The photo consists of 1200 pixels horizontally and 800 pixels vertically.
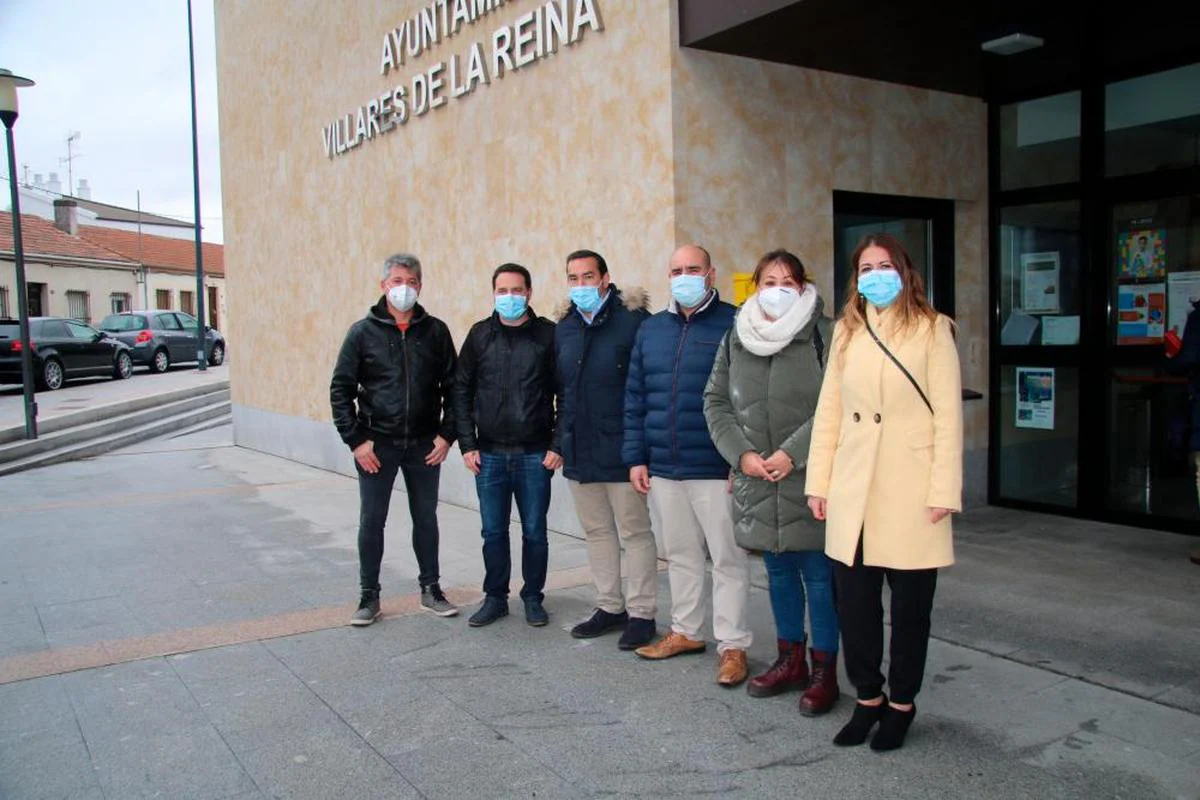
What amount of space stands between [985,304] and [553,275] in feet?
11.3

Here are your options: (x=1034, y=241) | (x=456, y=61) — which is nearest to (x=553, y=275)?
(x=456, y=61)

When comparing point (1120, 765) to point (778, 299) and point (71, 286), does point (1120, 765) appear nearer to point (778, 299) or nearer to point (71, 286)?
point (778, 299)

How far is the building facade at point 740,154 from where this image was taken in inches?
256

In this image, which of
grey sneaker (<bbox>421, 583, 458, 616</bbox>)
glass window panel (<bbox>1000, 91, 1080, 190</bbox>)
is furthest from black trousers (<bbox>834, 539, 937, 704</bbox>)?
glass window panel (<bbox>1000, 91, 1080, 190</bbox>)

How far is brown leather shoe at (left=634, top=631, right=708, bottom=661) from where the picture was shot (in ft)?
15.6

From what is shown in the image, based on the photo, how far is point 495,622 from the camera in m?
5.44

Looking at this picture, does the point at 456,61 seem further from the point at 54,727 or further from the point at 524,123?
the point at 54,727

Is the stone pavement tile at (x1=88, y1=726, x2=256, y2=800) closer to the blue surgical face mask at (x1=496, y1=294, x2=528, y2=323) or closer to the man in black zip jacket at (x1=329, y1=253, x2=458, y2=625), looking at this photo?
the man in black zip jacket at (x1=329, y1=253, x2=458, y2=625)

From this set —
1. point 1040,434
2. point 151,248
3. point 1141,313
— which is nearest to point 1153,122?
point 1141,313

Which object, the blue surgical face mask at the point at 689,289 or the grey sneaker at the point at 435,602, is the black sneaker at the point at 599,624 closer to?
the grey sneaker at the point at 435,602

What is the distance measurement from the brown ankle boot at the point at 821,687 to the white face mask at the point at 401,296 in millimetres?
2793

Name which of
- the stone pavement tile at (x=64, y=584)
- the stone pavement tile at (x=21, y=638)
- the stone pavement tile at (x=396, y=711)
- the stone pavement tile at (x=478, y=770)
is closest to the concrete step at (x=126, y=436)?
the stone pavement tile at (x=64, y=584)

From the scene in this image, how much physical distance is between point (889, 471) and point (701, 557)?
137 centimetres

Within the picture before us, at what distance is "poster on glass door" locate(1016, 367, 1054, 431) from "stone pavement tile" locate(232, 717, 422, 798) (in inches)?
232
